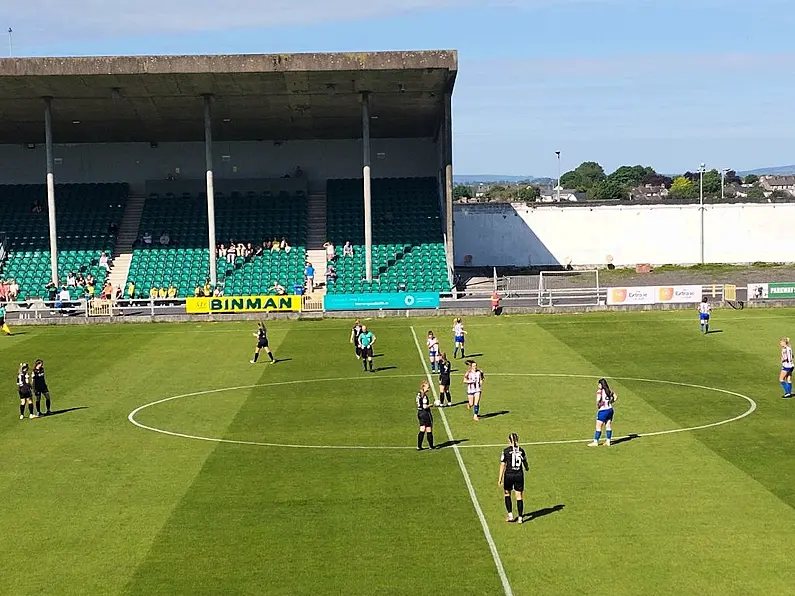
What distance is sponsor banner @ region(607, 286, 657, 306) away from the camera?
188ft

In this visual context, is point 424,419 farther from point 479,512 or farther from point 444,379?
point 444,379

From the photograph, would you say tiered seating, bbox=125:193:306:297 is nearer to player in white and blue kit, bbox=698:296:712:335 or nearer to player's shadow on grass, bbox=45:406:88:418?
player in white and blue kit, bbox=698:296:712:335

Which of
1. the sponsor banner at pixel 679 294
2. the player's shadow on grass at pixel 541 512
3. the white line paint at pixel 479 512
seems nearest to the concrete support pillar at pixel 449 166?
the sponsor banner at pixel 679 294

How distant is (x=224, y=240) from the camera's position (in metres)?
70.1

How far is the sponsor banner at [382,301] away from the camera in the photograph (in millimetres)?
58312

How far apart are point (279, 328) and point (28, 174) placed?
108 ft

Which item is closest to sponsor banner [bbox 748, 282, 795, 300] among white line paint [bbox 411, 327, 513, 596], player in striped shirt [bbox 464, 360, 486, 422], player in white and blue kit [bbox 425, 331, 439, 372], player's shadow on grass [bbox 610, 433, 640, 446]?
player in white and blue kit [bbox 425, 331, 439, 372]

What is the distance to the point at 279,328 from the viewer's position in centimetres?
5409

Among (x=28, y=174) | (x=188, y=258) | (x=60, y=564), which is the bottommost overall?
(x=60, y=564)

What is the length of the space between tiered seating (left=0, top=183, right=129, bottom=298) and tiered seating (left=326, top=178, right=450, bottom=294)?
14923 millimetres

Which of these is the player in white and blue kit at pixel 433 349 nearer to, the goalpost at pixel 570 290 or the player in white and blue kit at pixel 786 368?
the player in white and blue kit at pixel 786 368

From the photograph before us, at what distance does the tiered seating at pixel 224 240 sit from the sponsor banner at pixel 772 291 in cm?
2587

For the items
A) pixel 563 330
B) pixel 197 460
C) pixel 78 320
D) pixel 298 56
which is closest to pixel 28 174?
pixel 78 320

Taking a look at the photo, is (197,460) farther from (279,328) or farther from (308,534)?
(279,328)
